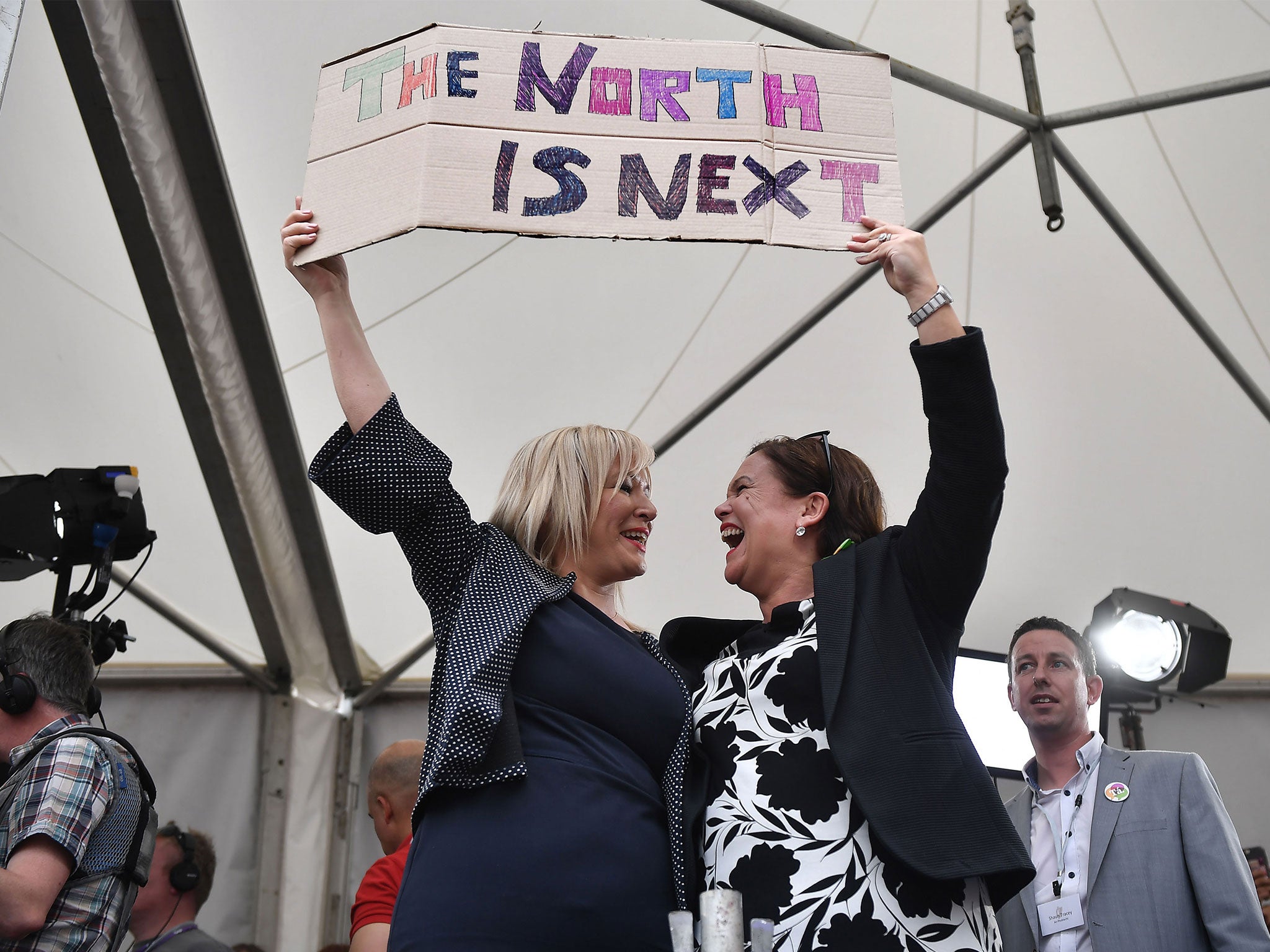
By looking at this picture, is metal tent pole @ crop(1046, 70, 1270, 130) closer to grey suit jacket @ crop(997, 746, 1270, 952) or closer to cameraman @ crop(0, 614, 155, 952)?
grey suit jacket @ crop(997, 746, 1270, 952)

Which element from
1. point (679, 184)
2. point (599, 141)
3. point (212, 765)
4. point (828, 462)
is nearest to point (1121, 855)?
point (828, 462)

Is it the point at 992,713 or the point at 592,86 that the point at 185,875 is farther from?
the point at 992,713

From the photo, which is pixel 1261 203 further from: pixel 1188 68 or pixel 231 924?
pixel 231 924

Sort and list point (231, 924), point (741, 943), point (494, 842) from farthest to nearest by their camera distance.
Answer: point (231, 924)
point (494, 842)
point (741, 943)

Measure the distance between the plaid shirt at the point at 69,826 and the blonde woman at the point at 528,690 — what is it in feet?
2.27

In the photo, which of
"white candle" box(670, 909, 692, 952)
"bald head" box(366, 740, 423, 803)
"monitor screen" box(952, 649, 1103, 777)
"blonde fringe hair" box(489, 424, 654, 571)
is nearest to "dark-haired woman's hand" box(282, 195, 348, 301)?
"blonde fringe hair" box(489, 424, 654, 571)

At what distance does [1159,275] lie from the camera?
13.1ft

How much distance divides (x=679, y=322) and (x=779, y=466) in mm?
2308

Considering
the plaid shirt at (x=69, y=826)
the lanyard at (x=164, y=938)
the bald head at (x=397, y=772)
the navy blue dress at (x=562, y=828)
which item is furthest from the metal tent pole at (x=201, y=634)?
the navy blue dress at (x=562, y=828)

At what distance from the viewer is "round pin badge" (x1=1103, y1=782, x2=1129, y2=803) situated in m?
2.46

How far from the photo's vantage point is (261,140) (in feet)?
11.3

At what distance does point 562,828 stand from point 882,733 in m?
0.40

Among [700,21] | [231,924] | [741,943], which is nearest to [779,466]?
[741,943]

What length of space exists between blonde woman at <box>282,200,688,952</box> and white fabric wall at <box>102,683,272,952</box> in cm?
333
